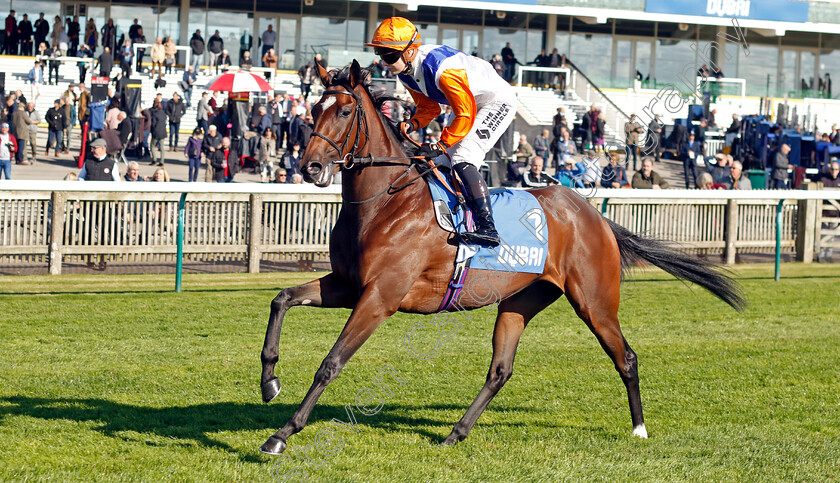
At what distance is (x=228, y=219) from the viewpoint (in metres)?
10.0

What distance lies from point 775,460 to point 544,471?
3.62ft

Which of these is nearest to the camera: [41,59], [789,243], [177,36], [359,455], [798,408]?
[359,455]

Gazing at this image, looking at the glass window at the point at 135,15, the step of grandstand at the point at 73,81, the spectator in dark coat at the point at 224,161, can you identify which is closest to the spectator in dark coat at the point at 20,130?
the step of grandstand at the point at 73,81

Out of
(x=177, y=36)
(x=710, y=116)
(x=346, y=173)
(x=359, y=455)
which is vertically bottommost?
(x=359, y=455)

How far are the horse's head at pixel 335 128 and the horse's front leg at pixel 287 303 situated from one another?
1.65ft

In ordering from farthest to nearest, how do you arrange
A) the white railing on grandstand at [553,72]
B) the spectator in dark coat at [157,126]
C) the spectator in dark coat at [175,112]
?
the white railing on grandstand at [553,72]
the spectator in dark coat at [175,112]
the spectator in dark coat at [157,126]

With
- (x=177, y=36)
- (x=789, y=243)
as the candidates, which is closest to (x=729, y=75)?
(x=177, y=36)

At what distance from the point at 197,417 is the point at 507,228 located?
5.87 ft

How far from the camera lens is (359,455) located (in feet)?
13.9

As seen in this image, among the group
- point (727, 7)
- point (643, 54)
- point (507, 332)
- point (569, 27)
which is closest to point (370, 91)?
point (507, 332)

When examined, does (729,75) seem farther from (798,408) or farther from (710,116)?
(798,408)

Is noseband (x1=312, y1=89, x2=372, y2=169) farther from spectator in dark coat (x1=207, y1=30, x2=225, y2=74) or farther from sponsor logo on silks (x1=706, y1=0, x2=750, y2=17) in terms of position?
sponsor logo on silks (x1=706, y1=0, x2=750, y2=17)

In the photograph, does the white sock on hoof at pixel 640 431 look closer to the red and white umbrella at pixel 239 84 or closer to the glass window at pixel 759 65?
the red and white umbrella at pixel 239 84

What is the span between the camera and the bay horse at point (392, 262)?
410 centimetres
